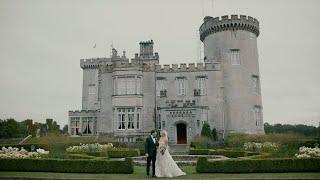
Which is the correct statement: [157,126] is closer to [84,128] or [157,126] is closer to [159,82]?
[159,82]

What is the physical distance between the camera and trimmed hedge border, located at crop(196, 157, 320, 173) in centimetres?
1588

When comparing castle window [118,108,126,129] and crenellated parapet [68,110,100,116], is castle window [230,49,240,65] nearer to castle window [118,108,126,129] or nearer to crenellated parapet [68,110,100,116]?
castle window [118,108,126,129]

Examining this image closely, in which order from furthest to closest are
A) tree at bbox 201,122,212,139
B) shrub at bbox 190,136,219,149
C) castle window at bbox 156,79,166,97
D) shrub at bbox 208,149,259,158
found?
castle window at bbox 156,79,166,97, tree at bbox 201,122,212,139, shrub at bbox 190,136,219,149, shrub at bbox 208,149,259,158

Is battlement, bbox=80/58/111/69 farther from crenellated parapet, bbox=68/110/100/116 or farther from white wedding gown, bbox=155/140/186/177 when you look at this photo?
white wedding gown, bbox=155/140/186/177

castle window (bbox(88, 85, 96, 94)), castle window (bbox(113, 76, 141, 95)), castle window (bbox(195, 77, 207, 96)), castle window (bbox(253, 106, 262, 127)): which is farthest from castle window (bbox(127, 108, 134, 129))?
castle window (bbox(88, 85, 96, 94))

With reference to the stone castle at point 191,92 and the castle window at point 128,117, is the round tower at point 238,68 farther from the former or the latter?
the castle window at point 128,117

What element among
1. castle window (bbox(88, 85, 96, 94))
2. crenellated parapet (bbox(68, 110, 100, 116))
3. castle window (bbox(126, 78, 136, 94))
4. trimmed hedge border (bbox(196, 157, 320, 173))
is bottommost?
trimmed hedge border (bbox(196, 157, 320, 173))

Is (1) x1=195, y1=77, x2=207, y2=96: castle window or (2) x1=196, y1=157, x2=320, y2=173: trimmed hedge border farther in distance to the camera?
(1) x1=195, y1=77, x2=207, y2=96: castle window

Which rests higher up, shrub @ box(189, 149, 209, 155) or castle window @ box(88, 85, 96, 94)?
castle window @ box(88, 85, 96, 94)

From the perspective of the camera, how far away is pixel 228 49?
41.8 metres

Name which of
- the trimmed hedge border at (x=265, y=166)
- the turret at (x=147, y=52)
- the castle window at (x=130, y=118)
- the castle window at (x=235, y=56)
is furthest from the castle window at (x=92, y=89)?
the trimmed hedge border at (x=265, y=166)

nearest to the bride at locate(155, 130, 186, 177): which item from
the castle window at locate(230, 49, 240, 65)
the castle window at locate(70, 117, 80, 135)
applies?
the castle window at locate(230, 49, 240, 65)

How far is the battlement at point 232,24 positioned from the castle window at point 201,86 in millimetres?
5947

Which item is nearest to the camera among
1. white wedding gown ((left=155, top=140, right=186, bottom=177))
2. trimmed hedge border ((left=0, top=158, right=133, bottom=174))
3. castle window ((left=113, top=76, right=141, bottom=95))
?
white wedding gown ((left=155, top=140, right=186, bottom=177))
